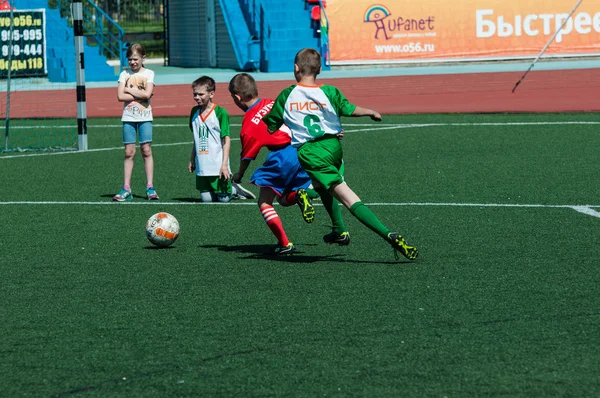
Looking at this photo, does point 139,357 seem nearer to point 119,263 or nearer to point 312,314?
point 312,314

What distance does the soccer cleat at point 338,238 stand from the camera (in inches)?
352

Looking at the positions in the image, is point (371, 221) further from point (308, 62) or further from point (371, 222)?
point (308, 62)

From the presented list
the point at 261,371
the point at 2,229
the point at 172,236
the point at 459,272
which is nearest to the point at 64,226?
the point at 2,229

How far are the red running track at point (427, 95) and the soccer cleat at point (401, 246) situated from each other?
13943 millimetres

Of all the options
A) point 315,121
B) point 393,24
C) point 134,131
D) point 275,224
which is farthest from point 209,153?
point 393,24

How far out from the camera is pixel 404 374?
17.7 ft

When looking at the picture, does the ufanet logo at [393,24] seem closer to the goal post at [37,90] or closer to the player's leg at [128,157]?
the goal post at [37,90]

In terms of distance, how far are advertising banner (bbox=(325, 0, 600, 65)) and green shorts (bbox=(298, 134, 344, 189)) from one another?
2920 centimetres

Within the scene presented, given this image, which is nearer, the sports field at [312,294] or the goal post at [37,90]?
the sports field at [312,294]

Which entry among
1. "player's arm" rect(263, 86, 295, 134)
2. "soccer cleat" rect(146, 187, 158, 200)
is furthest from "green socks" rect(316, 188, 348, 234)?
"soccer cleat" rect(146, 187, 158, 200)

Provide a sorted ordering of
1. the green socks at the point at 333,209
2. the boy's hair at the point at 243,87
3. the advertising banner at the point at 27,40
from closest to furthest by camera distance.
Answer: the green socks at the point at 333,209 < the boy's hair at the point at 243,87 < the advertising banner at the point at 27,40

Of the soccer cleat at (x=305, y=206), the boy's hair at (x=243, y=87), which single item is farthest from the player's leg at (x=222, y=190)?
the soccer cleat at (x=305, y=206)

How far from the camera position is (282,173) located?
869cm

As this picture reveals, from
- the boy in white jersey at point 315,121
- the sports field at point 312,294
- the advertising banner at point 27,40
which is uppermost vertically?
the advertising banner at point 27,40
